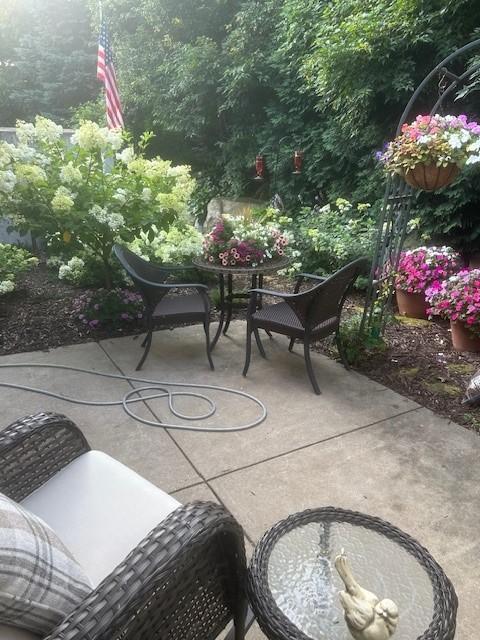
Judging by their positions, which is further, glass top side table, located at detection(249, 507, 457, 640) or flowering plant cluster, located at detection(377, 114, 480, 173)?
flowering plant cluster, located at detection(377, 114, 480, 173)

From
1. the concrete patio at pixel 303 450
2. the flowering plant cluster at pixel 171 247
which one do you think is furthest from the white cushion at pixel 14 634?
the flowering plant cluster at pixel 171 247

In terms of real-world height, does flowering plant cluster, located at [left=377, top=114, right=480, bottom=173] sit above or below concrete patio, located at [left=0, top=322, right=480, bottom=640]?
above

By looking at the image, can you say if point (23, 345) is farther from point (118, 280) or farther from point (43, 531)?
point (43, 531)

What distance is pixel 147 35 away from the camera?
9.02 meters

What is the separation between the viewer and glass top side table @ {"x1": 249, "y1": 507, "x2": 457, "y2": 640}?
956 millimetres

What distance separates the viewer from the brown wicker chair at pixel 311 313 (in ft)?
8.62

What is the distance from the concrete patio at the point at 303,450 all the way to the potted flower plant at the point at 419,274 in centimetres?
138

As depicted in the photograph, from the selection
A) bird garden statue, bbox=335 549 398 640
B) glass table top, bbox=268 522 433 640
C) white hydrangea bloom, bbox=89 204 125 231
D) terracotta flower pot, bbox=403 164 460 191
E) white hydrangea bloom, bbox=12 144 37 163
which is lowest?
glass table top, bbox=268 522 433 640

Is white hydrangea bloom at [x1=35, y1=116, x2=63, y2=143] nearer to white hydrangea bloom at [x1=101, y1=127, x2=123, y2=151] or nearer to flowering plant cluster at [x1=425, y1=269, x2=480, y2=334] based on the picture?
white hydrangea bloom at [x1=101, y1=127, x2=123, y2=151]

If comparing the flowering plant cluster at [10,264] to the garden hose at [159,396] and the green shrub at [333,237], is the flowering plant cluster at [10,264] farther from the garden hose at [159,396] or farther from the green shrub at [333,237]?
the green shrub at [333,237]

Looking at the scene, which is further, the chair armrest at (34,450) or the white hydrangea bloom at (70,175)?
the white hydrangea bloom at (70,175)

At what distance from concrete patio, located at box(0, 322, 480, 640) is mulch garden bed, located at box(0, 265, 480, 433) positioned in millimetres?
151

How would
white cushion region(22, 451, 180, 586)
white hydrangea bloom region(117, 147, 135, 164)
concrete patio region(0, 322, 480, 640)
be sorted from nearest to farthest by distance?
white cushion region(22, 451, 180, 586), concrete patio region(0, 322, 480, 640), white hydrangea bloom region(117, 147, 135, 164)

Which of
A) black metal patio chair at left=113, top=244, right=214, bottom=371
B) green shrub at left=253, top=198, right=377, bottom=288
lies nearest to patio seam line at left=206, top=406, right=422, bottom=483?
black metal patio chair at left=113, top=244, right=214, bottom=371
